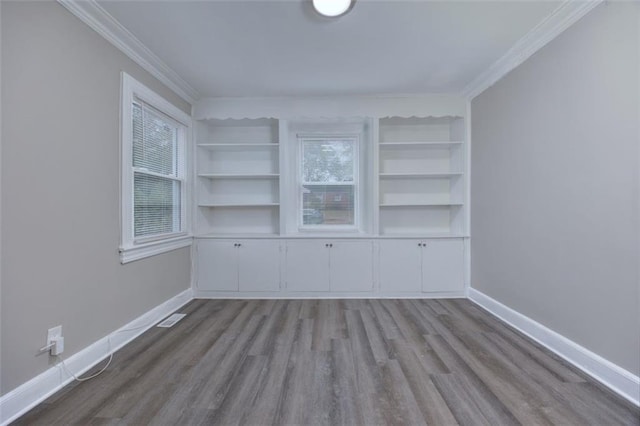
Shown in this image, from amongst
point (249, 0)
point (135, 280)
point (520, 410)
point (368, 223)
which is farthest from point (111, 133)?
point (520, 410)

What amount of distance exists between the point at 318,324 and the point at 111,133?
232cm

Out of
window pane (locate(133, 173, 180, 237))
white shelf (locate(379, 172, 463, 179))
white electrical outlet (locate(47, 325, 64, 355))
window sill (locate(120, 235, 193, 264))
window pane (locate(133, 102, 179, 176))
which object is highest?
window pane (locate(133, 102, 179, 176))

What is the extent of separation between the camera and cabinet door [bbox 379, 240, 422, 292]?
3.20m

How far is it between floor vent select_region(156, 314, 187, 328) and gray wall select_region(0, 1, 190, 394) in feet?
1.13

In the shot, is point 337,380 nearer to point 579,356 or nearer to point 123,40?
point 579,356

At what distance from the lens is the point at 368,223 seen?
3.39 meters

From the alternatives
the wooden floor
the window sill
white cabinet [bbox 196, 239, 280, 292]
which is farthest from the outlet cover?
white cabinet [bbox 196, 239, 280, 292]

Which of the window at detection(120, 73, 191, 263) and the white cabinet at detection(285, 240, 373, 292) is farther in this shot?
the white cabinet at detection(285, 240, 373, 292)

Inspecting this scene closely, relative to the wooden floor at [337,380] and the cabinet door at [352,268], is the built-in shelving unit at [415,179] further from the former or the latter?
the wooden floor at [337,380]

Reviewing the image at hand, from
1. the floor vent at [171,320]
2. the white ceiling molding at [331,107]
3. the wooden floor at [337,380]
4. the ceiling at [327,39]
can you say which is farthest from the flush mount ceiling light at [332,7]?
the floor vent at [171,320]

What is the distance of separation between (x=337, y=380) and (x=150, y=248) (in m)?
1.96

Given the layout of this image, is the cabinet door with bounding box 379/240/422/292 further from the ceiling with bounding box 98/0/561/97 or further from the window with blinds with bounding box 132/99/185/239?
the window with blinds with bounding box 132/99/185/239

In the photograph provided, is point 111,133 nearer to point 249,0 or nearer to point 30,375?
point 249,0

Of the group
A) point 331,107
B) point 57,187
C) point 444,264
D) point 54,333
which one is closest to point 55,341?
point 54,333
